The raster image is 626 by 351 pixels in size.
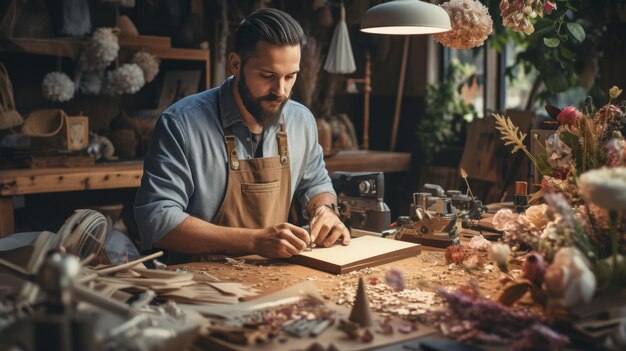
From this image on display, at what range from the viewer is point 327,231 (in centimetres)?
284

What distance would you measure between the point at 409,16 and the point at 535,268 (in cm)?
118

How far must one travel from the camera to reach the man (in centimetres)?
284

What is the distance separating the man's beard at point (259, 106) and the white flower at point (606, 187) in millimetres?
1562

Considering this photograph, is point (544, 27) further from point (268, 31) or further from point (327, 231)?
point (327, 231)

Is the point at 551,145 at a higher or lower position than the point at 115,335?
higher

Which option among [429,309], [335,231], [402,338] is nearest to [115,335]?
[402,338]

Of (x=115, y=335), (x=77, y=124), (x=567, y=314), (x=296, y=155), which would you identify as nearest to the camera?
(x=115, y=335)

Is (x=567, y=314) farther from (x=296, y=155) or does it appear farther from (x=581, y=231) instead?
(x=296, y=155)

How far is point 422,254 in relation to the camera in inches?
111

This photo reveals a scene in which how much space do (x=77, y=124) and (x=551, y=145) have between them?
10.9 feet

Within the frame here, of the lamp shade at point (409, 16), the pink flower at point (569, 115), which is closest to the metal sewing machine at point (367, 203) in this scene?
the lamp shade at point (409, 16)

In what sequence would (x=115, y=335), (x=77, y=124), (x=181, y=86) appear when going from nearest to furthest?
(x=115, y=335)
(x=77, y=124)
(x=181, y=86)

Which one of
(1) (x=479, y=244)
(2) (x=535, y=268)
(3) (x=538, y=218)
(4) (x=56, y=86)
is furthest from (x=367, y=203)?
(4) (x=56, y=86)

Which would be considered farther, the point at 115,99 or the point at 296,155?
the point at 115,99
